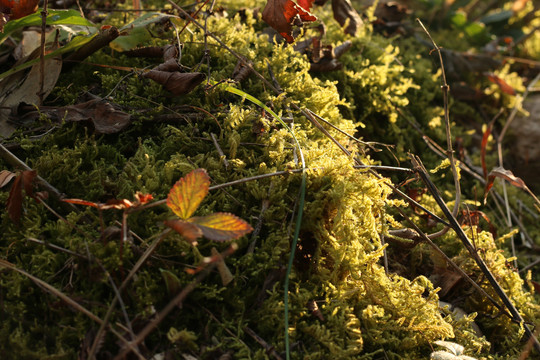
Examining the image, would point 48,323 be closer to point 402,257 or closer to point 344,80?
point 402,257

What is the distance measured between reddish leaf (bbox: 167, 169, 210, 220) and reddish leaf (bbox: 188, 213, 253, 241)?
50 mm

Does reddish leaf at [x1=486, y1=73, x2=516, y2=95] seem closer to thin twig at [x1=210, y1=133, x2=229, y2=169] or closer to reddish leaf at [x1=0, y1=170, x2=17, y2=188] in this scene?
thin twig at [x1=210, y1=133, x2=229, y2=169]

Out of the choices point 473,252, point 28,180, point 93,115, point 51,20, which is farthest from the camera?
point 51,20

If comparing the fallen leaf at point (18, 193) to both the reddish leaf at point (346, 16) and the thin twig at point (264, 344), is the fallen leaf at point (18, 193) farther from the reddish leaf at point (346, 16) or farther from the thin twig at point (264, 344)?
the reddish leaf at point (346, 16)

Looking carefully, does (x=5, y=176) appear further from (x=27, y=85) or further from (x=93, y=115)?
(x=27, y=85)

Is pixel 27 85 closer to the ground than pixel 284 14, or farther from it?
closer to the ground

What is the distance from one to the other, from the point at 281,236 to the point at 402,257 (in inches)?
27.6

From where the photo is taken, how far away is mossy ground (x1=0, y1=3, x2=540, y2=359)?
1.23 metres

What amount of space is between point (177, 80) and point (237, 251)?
2.43ft

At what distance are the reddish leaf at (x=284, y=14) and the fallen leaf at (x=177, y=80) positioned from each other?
48 cm

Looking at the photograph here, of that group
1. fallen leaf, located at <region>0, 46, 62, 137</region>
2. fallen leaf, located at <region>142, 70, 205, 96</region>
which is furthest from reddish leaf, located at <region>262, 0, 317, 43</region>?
fallen leaf, located at <region>0, 46, 62, 137</region>

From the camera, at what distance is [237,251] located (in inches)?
54.6

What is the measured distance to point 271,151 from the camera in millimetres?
1560

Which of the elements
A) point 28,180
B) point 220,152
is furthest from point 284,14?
point 28,180
